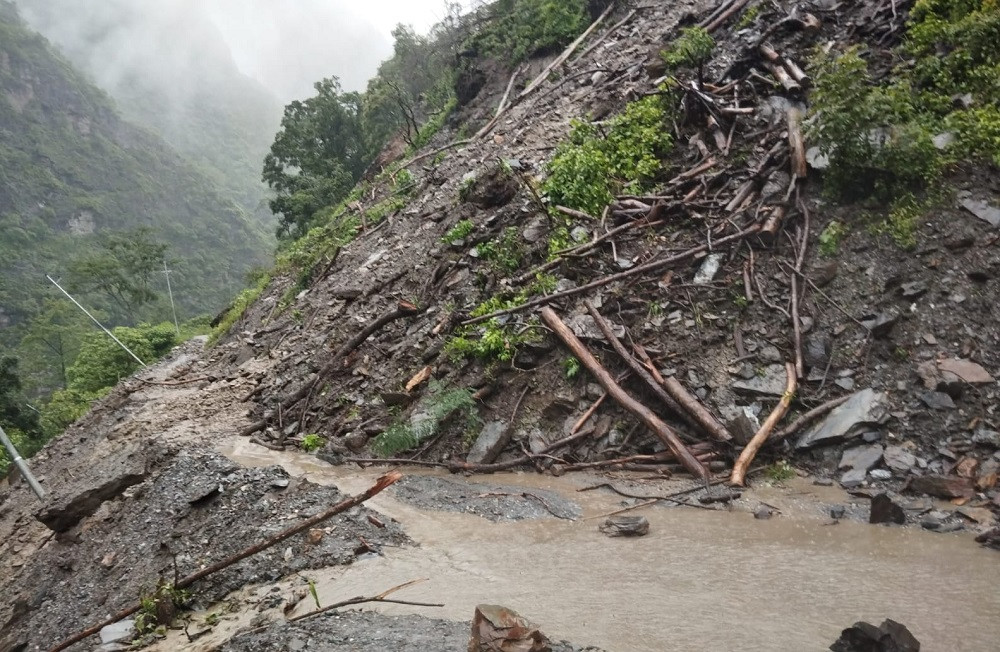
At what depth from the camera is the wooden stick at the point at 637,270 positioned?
7348 millimetres

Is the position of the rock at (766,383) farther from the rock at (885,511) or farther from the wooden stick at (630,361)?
the rock at (885,511)

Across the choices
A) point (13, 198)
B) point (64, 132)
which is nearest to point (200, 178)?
point (64, 132)

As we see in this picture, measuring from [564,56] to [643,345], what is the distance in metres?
11.0

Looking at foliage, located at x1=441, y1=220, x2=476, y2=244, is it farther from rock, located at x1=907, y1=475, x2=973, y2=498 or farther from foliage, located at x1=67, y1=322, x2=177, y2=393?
foliage, located at x1=67, y1=322, x2=177, y2=393

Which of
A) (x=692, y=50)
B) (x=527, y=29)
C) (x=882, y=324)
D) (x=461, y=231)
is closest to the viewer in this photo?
(x=882, y=324)

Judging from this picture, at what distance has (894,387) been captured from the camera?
18.4 feet

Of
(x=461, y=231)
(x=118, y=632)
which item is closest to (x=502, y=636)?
(x=118, y=632)

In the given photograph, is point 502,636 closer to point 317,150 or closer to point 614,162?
point 614,162

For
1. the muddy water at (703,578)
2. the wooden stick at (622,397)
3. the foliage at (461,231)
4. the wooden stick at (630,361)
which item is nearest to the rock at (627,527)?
the muddy water at (703,578)

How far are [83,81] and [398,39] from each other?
81.7m

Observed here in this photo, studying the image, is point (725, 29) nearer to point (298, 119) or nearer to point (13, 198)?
point (298, 119)

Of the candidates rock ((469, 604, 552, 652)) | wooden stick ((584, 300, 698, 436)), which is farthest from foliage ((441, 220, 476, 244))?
rock ((469, 604, 552, 652))

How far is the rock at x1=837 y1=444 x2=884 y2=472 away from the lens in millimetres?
5195

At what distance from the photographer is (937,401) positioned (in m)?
5.29
